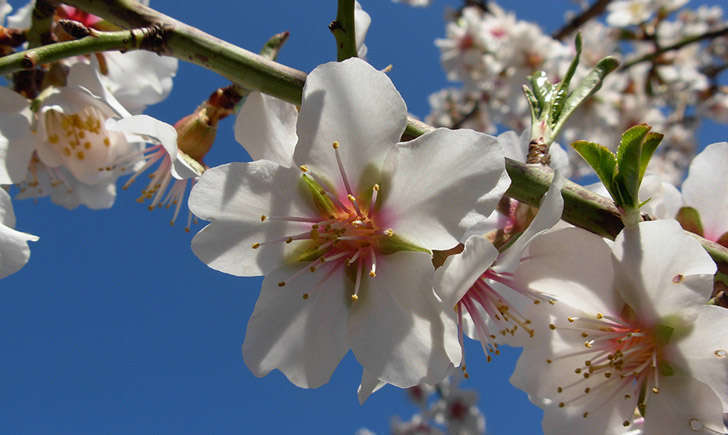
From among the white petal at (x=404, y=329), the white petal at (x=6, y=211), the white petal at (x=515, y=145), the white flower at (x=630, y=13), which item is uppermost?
the white flower at (x=630, y=13)

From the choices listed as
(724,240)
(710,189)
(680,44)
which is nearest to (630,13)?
(680,44)

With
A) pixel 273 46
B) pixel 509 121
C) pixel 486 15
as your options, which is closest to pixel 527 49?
pixel 486 15

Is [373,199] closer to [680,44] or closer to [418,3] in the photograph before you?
[680,44]

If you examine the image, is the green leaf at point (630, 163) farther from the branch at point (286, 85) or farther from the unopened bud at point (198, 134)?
the unopened bud at point (198, 134)

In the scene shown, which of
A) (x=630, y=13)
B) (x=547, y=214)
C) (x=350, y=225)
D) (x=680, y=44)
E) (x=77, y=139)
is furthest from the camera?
(x=630, y=13)

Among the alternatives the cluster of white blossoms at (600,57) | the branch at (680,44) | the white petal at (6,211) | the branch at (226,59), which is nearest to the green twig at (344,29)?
the branch at (226,59)

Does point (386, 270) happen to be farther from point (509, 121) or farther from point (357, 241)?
point (509, 121)

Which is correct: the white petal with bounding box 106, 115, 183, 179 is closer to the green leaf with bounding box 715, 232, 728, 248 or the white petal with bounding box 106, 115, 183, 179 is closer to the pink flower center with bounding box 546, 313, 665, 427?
the pink flower center with bounding box 546, 313, 665, 427
